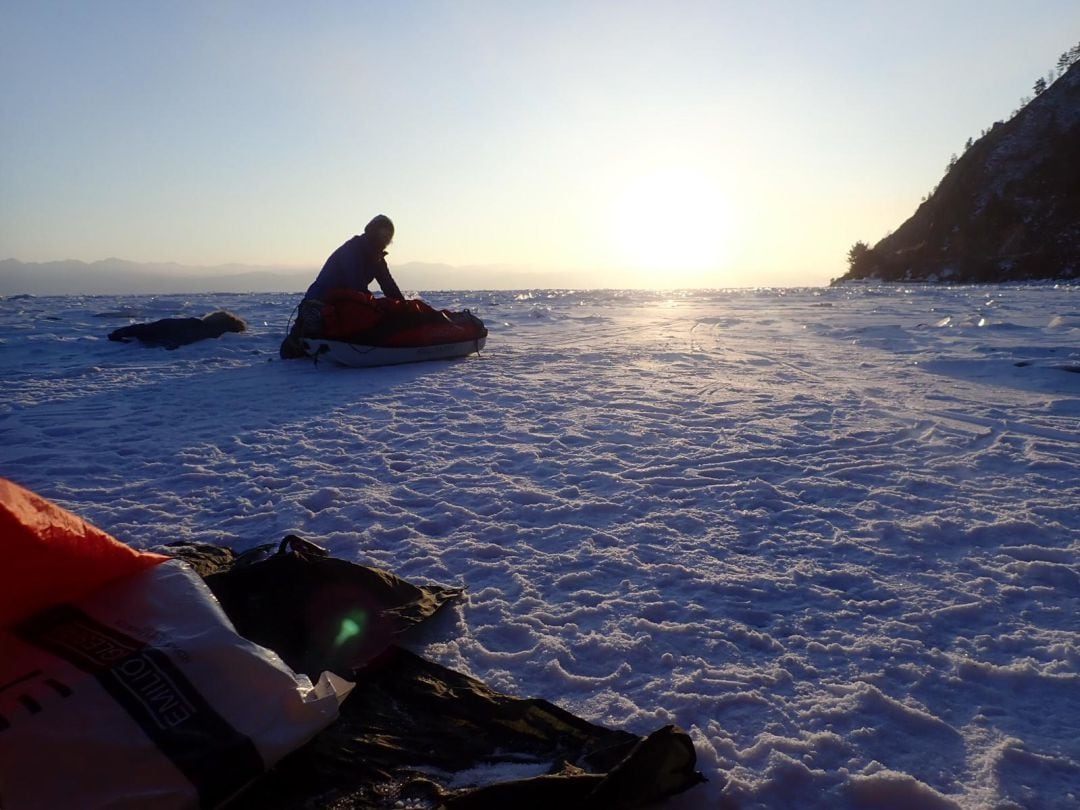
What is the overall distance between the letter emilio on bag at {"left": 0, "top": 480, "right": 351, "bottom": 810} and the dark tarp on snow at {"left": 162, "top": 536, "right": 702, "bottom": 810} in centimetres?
15

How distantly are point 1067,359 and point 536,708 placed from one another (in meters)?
7.95

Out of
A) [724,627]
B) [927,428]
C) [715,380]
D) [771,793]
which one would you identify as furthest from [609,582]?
[715,380]

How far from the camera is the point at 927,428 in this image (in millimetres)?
4816

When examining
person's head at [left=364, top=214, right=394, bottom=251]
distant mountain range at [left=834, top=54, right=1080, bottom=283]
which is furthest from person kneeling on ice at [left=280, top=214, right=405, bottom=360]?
distant mountain range at [left=834, top=54, right=1080, bottom=283]

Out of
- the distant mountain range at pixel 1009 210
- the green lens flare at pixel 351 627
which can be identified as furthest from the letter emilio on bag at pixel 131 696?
the distant mountain range at pixel 1009 210

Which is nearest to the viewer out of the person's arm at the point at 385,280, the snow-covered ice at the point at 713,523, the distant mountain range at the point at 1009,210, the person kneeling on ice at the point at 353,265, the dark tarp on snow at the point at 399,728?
the dark tarp on snow at the point at 399,728

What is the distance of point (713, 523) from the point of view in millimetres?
3291

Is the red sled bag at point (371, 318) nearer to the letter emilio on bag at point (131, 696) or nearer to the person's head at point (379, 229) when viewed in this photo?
the person's head at point (379, 229)

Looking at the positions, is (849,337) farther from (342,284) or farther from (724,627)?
(724,627)

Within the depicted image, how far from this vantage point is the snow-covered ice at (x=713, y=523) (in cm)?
185

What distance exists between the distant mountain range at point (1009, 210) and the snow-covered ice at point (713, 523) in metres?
41.2

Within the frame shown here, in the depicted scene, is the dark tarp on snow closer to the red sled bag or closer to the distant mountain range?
the red sled bag

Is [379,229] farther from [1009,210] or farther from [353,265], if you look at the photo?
[1009,210]

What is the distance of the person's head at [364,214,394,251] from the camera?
8281 mm
